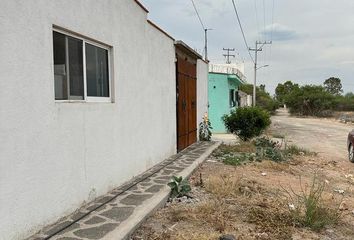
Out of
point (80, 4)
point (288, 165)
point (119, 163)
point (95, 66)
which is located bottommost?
point (288, 165)

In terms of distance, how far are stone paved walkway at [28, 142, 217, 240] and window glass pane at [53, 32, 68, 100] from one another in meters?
1.50

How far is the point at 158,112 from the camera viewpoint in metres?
8.88

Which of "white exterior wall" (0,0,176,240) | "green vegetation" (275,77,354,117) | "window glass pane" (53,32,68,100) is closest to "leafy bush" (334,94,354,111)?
"green vegetation" (275,77,354,117)

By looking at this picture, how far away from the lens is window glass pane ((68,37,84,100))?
499 centimetres

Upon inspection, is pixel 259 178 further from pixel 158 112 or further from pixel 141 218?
pixel 141 218

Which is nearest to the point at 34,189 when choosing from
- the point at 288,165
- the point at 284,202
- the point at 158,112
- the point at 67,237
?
the point at 67,237

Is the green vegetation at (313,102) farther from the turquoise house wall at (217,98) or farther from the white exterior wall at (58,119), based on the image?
the white exterior wall at (58,119)

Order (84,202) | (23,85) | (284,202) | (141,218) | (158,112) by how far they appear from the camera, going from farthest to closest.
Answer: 1. (158,112)
2. (284,202)
3. (84,202)
4. (141,218)
5. (23,85)

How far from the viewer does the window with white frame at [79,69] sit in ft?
15.5

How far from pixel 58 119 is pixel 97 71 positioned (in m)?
1.53

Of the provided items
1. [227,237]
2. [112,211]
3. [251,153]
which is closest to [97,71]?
[112,211]

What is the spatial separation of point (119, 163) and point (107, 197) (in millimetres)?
839

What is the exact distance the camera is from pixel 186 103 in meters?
12.0

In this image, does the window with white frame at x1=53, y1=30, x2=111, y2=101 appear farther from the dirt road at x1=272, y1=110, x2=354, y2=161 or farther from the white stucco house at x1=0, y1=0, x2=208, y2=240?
the dirt road at x1=272, y1=110, x2=354, y2=161
